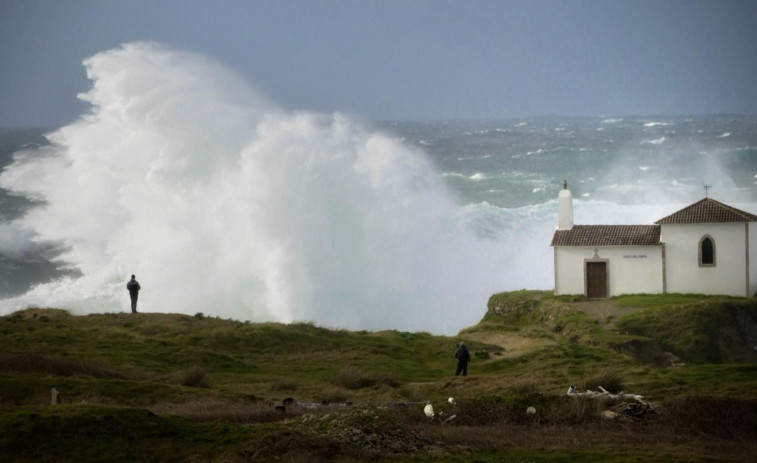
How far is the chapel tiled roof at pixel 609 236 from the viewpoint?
41094 mm

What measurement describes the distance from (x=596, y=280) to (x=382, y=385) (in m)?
16.3

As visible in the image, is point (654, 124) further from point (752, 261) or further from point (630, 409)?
point (630, 409)

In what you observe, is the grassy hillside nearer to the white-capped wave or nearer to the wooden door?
the wooden door

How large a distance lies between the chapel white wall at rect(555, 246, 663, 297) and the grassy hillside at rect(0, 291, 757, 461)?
3.64 ft

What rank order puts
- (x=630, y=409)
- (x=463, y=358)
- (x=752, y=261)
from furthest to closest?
(x=752, y=261)
(x=463, y=358)
(x=630, y=409)

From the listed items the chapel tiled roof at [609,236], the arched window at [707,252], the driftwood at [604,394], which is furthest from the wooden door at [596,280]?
the driftwood at [604,394]

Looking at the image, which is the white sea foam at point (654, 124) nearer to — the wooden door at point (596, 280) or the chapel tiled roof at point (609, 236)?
the chapel tiled roof at point (609, 236)

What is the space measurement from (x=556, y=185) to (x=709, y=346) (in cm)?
6127

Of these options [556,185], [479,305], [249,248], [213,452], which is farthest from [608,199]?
[213,452]

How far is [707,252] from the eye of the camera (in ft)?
133

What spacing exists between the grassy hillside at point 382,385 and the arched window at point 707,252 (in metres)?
2.05

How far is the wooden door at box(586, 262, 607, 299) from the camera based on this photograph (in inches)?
1628

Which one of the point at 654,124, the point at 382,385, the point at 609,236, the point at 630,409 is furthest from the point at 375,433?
the point at 654,124

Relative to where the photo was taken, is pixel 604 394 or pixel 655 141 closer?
pixel 604 394
